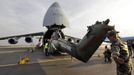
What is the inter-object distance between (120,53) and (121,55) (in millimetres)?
65

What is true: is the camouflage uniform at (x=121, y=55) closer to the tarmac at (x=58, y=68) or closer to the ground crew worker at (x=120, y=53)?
the ground crew worker at (x=120, y=53)

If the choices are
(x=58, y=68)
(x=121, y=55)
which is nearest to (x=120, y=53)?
(x=121, y=55)

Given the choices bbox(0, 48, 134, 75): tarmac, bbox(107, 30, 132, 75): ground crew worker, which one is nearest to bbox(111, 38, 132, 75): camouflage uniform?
bbox(107, 30, 132, 75): ground crew worker

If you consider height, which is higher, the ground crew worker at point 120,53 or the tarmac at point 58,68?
the ground crew worker at point 120,53

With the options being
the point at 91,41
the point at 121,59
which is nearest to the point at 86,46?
the point at 91,41

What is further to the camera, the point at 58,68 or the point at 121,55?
the point at 58,68

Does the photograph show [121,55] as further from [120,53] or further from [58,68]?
[58,68]

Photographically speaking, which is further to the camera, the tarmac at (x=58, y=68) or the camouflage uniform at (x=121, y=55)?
the tarmac at (x=58, y=68)

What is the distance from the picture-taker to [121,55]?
18.0ft

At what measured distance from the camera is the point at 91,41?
9.34m

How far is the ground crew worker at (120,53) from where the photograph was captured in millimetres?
5295

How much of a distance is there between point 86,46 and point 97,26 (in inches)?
53.6

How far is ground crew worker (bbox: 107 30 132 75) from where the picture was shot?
5295mm

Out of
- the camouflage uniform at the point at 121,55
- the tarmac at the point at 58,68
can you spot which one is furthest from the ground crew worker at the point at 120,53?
the tarmac at the point at 58,68
